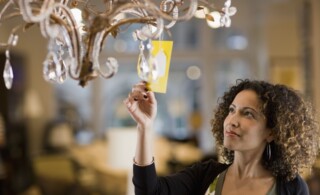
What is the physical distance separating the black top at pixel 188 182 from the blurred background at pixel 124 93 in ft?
14.4

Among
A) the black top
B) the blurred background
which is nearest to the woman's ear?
the black top

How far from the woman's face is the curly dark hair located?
0.07 ft

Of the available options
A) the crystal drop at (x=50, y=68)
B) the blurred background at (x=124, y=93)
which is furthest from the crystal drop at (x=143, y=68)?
the blurred background at (x=124, y=93)

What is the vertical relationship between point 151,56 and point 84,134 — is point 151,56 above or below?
above

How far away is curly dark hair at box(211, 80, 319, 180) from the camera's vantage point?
1683 mm

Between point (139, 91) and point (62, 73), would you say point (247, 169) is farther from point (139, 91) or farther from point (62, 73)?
point (62, 73)

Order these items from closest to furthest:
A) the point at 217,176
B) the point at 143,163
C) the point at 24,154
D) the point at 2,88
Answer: the point at 143,163
the point at 217,176
the point at 2,88
the point at 24,154

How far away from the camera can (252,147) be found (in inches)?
66.1

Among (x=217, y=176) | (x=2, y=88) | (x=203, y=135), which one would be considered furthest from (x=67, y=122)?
(x=217, y=176)

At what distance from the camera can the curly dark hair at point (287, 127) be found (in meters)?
1.68

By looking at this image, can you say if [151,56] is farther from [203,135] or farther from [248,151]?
[203,135]

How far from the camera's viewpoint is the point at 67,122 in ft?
32.4

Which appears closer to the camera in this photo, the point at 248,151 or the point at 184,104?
the point at 248,151

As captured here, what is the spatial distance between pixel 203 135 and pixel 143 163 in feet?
29.5
